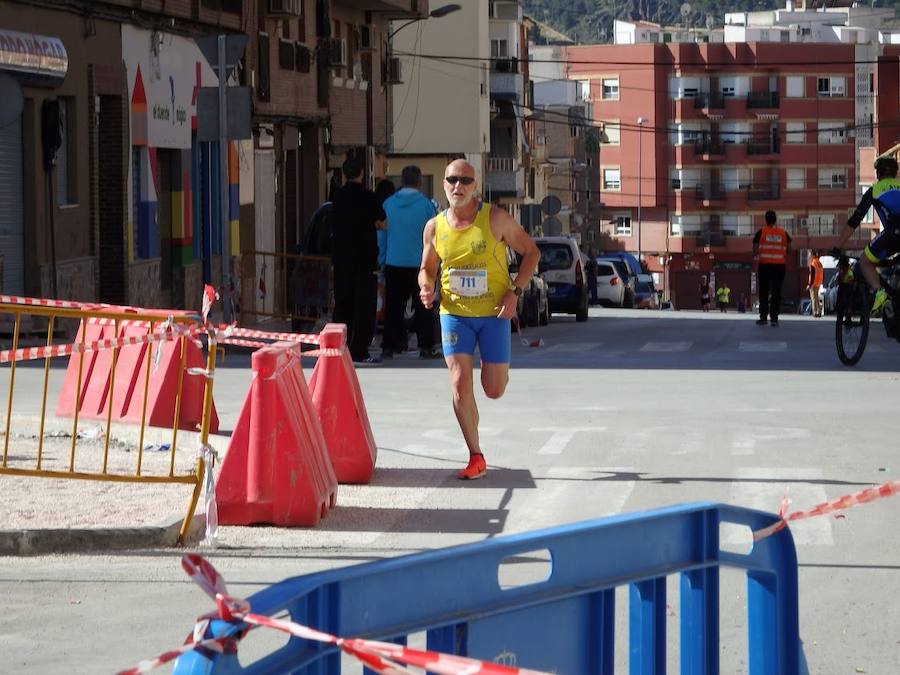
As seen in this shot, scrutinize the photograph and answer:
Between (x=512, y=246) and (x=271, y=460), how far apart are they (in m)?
2.53

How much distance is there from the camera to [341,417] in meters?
10.8

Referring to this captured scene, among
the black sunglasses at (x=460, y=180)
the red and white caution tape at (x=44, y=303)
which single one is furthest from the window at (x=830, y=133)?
the black sunglasses at (x=460, y=180)

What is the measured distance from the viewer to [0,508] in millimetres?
9750

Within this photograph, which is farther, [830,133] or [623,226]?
[623,226]

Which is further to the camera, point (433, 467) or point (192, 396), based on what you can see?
point (192, 396)

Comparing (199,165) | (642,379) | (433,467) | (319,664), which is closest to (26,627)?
(319,664)

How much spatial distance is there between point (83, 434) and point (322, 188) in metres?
27.2

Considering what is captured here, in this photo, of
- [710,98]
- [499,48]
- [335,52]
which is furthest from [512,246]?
[710,98]

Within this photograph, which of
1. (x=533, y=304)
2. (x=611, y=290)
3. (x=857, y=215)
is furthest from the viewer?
(x=611, y=290)

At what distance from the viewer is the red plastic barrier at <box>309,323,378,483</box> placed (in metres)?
10.8

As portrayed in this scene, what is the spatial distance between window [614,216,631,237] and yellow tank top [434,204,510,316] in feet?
367

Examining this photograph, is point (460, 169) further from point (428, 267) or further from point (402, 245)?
point (402, 245)

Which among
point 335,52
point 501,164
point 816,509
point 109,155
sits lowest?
point 816,509

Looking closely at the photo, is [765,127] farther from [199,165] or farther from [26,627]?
[26,627]
